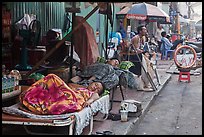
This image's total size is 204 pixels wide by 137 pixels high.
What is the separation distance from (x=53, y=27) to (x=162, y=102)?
12.1 ft

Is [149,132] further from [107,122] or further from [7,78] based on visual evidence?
[7,78]

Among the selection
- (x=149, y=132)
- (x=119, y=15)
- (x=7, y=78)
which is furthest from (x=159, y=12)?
(x=7, y=78)

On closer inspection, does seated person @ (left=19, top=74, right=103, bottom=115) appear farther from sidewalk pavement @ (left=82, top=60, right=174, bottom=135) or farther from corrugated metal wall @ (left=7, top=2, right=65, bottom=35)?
corrugated metal wall @ (left=7, top=2, right=65, bottom=35)

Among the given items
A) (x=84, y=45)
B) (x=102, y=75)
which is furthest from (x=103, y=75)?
(x=84, y=45)

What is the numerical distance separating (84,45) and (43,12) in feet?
6.22

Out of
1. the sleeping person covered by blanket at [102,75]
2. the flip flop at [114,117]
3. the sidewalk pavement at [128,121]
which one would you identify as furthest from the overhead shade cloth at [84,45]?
the flip flop at [114,117]

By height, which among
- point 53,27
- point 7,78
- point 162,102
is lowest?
point 162,102

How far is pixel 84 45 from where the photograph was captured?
329 inches

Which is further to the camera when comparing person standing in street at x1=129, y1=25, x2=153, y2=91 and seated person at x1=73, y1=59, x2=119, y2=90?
person standing in street at x1=129, y1=25, x2=153, y2=91

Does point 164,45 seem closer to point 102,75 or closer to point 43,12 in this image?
point 43,12

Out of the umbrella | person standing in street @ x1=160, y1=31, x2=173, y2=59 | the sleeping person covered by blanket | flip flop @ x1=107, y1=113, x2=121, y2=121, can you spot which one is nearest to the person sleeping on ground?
the sleeping person covered by blanket

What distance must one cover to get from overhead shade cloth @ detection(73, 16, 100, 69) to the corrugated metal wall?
1.33 metres

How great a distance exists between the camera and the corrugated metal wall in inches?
324

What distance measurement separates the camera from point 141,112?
6.97 metres
